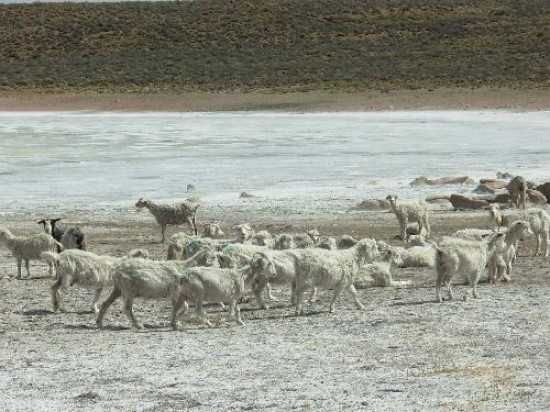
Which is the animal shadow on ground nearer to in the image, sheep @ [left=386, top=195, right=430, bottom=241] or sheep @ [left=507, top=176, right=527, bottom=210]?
sheep @ [left=386, top=195, right=430, bottom=241]

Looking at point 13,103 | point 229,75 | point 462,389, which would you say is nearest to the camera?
point 462,389

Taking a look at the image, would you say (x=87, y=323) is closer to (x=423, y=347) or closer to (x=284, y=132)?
(x=423, y=347)

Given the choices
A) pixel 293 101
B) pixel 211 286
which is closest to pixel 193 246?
pixel 211 286

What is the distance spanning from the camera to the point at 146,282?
1280cm

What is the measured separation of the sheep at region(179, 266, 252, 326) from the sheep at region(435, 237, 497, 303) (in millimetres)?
2404

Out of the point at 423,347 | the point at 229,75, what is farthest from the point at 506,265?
the point at 229,75

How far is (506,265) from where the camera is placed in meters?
15.7

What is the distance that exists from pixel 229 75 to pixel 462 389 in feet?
214

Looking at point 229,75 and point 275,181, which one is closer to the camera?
point 275,181

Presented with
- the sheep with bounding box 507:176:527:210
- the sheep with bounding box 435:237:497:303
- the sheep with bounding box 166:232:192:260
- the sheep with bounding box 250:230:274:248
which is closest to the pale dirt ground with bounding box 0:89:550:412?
the sheep with bounding box 435:237:497:303

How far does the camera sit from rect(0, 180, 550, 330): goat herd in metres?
12.8

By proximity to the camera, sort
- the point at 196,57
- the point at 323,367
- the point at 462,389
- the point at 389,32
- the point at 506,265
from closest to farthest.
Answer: the point at 462,389 < the point at 323,367 < the point at 506,265 < the point at 196,57 < the point at 389,32

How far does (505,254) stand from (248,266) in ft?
13.2

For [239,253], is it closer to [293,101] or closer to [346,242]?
[346,242]
